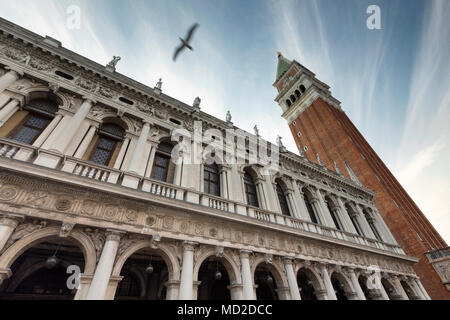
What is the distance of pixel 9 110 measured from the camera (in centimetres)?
634

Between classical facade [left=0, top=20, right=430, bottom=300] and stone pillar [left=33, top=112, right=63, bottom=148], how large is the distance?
67 millimetres

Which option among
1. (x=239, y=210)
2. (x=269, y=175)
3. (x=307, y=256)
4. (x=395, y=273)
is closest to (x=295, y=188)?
(x=269, y=175)

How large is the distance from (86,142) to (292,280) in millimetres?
9344

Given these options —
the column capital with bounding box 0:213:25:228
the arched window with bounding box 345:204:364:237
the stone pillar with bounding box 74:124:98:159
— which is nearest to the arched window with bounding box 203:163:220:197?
the stone pillar with bounding box 74:124:98:159

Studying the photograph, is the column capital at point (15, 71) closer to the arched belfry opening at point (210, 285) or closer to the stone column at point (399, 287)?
the arched belfry opening at point (210, 285)

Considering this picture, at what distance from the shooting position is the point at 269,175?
1162 cm

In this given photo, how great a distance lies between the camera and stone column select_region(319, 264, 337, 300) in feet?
27.4

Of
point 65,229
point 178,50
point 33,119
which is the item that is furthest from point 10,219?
point 178,50

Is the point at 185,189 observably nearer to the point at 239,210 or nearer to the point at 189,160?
the point at 189,160

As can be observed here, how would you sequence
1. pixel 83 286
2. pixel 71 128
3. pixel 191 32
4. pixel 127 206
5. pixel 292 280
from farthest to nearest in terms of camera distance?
1. pixel 292 280
2. pixel 191 32
3. pixel 71 128
4. pixel 127 206
5. pixel 83 286

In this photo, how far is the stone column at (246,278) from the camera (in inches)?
253

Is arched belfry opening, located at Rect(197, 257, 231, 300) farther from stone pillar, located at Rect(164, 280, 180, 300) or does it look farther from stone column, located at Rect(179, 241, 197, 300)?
stone pillar, located at Rect(164, 280, 180, 300)

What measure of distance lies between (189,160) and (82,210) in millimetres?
4485

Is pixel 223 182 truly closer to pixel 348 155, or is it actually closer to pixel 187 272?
pixel 187 272
